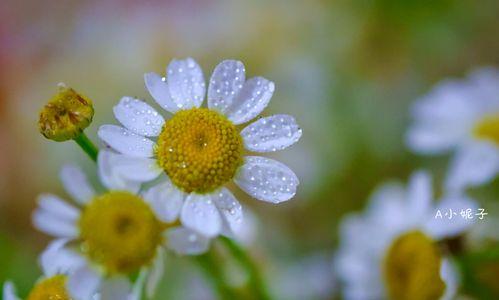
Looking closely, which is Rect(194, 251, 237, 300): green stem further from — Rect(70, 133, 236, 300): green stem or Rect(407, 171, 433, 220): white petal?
Rect(407, 171, 433, 220): white petal

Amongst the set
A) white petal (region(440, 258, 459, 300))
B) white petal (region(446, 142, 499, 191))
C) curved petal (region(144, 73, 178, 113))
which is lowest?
white petal (region(440, 258, 459, 300))

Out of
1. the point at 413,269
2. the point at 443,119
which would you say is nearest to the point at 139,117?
the point at 413,269

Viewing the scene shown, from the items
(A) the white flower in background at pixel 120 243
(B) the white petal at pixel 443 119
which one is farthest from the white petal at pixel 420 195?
(A) the white flower in background at pixel 120 243

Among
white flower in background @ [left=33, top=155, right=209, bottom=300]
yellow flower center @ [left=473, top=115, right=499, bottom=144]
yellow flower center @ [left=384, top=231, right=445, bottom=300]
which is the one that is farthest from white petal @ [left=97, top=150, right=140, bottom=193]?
yellow flower center @ [left=473, top=115, right=499, bottom=144]

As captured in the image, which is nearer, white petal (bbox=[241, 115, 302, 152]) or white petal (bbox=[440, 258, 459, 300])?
white petal (bbox=[241, 115, 302, 152])

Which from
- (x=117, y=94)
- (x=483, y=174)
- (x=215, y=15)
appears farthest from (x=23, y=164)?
(x=483, y=174)

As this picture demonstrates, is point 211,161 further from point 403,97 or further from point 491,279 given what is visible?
point 403,97

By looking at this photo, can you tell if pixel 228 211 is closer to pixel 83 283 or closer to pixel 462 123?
pixel 83 283
